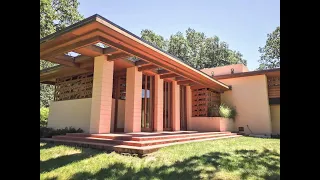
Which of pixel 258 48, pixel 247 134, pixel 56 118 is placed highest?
pixel 258 48

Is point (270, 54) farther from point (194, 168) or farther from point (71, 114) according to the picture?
point (194, 168)

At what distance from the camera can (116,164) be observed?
4.97m

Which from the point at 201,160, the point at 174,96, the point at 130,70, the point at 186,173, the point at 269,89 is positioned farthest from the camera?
the point at 269,89

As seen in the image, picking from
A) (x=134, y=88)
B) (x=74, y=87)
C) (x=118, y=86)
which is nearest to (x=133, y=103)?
(x=134, y=88)

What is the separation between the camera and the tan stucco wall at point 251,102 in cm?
1352

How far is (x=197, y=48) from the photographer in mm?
35094

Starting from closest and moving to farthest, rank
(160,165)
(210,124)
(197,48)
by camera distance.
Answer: (160,165)
(210,124)
(197,48)

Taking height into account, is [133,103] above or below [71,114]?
above

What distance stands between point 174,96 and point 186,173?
8295 millimetres

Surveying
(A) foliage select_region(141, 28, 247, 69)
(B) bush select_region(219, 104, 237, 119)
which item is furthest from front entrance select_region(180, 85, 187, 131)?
(A) foliage select_region(141, 28, 247, 69)

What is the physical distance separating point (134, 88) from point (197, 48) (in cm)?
2713

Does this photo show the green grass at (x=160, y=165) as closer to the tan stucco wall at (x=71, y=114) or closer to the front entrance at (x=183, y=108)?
the tan stucco wall at (x=71, y=114)

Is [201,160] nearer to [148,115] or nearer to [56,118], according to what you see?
[148,115]
